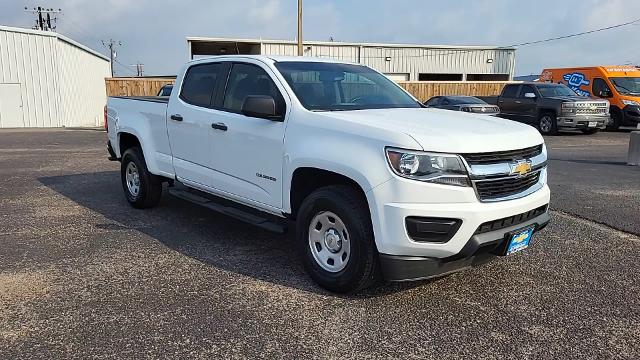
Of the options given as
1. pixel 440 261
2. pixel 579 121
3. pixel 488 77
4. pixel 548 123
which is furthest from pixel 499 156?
pixel 488 77

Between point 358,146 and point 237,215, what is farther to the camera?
point 237,215

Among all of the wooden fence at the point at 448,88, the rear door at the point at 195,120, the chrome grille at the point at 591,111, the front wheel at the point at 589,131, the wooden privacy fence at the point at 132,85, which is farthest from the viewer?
the wooden fence at the point at 448,88

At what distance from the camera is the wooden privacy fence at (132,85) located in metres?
25.0

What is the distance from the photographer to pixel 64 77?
26000 millimetres

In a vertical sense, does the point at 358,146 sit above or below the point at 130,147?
above

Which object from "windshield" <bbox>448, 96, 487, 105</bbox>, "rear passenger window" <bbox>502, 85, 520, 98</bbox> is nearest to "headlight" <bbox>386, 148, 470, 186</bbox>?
"windshield" <bbox>448, 96, 487, 105</bbox>

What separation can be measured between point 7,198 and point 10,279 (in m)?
3.74

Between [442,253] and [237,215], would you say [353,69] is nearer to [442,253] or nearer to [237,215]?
[237,215]

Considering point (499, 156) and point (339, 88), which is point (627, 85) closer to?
point (339, 88)

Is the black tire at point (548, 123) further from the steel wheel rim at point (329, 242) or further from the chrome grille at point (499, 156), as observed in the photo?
the steel wheel rim at point (329, 242)

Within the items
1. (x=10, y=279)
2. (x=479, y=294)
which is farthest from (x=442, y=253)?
(x=10, y=279)

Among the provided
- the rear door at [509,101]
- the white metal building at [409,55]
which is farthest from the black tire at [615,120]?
the white metal building at [409,55]

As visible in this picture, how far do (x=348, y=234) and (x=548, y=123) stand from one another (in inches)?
656

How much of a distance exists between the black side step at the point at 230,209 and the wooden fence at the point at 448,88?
2371 centimetres
